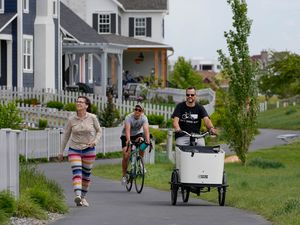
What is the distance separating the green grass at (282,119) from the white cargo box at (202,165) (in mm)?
42640

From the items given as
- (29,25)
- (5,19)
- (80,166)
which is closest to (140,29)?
(29,25)

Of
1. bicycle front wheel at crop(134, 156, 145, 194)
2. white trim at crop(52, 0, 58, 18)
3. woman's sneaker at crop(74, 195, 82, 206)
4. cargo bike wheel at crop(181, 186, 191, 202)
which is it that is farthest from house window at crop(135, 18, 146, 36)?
woman's sneaker at crop(74, 195, 82, 206)

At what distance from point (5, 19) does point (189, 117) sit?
28.9 m

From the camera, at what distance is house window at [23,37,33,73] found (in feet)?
163

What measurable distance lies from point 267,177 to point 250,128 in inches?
223

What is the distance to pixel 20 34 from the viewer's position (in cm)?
4838

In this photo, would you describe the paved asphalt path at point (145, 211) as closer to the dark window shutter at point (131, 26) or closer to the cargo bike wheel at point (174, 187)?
the cargo bike wheel at point (174, 187)

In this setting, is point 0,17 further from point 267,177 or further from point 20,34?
point 267,177

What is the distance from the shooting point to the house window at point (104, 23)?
75.2m

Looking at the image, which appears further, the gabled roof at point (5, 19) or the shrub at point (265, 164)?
the gabled roof at point (5, 19)

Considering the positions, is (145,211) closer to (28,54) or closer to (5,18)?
(5,18)

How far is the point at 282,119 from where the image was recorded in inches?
2717

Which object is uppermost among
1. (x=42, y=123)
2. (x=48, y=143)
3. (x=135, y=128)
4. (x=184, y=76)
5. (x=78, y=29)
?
(x=78, y=29)

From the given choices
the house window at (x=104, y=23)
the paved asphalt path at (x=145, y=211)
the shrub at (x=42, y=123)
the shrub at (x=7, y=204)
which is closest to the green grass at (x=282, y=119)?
the house window at (x=104, y=23)
